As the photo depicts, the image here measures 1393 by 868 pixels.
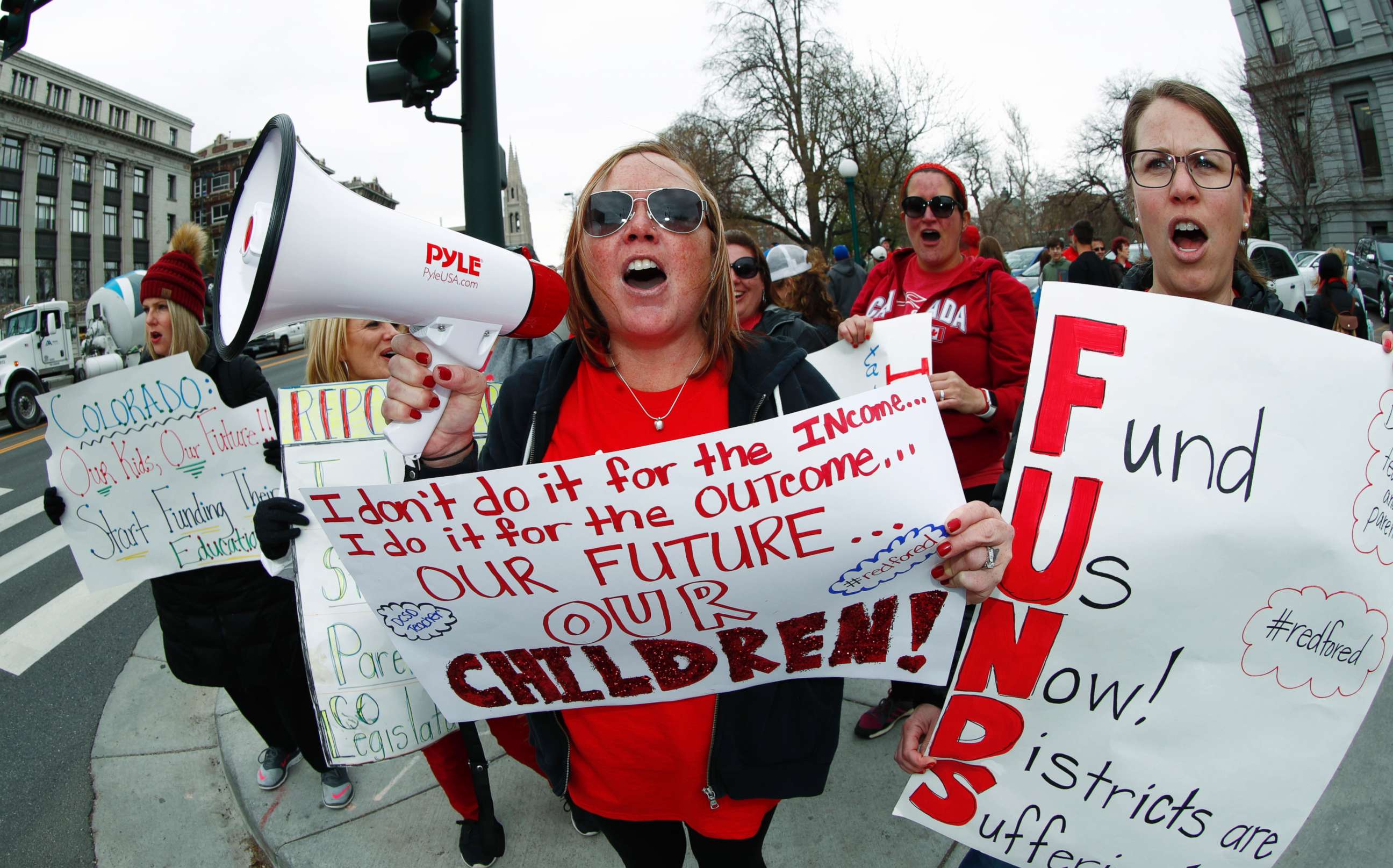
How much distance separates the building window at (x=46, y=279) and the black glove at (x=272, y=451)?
5254 centimetres

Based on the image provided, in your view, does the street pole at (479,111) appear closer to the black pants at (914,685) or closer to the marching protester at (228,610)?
the marching protester at (228,610)

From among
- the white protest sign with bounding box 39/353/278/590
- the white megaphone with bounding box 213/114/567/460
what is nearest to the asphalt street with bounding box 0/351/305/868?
the white protest sign with bounding box 39/353/278/590

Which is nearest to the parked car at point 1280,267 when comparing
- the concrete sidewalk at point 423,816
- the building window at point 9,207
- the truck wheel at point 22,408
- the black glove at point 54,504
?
the concrete sidewalk at point 423,816

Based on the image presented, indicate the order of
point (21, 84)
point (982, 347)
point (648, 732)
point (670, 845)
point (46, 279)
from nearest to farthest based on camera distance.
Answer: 1. point (648, 732)
2. point (670, 845)
3. point (982, 347)
4. point (46, 279)
5. point (21, 84)

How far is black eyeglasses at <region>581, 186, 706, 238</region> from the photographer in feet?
5.09

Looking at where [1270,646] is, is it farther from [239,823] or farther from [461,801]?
[239,823]

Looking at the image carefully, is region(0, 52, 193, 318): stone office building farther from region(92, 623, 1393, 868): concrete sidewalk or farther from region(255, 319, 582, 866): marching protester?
region(255, 319, 582, 866): marching protester

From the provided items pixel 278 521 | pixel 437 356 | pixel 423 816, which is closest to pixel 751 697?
pixel 437 356

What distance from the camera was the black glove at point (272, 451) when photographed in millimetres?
2568

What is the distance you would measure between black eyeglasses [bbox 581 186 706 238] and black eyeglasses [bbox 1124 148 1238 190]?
91 centimetres

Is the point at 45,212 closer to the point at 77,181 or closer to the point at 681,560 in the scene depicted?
the point at 77,181

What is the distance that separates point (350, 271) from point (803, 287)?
3250 millimetres

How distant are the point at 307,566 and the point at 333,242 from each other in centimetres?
114

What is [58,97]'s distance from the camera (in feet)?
151
